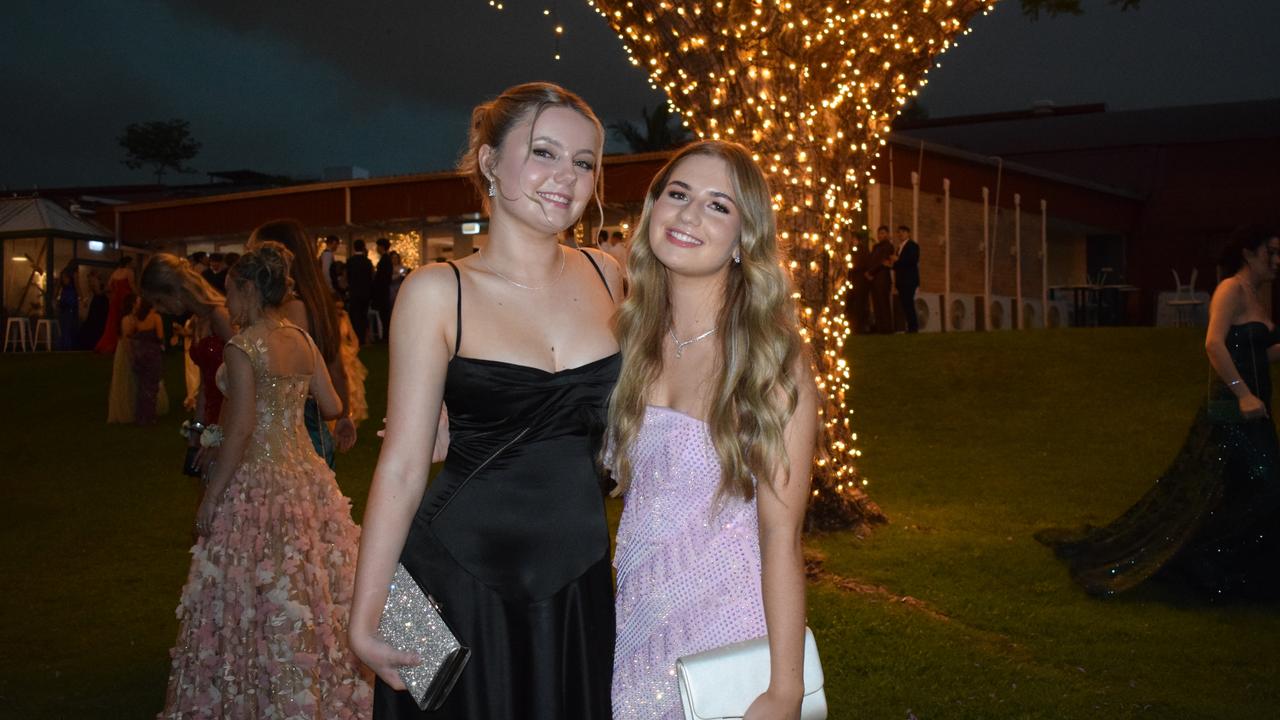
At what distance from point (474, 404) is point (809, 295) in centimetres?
528

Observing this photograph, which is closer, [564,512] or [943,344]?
[564,512]

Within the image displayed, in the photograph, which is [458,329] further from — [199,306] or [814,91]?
[814,91]

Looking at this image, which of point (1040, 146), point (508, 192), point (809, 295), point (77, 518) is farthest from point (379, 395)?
point (1040, 146)

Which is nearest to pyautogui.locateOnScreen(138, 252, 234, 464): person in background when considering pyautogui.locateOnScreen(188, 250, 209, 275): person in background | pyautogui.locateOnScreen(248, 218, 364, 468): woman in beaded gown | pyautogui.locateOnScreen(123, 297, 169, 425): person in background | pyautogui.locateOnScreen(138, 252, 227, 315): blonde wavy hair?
pyautogui.locateOnScreen(138, 252, 227, 315): blonde wavy hair

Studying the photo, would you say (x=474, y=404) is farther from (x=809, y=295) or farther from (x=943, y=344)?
(x=943, y=344)

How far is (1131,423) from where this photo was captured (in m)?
12.2

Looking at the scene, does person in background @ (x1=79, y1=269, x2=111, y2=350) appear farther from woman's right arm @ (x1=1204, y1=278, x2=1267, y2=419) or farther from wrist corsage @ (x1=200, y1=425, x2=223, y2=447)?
woman's right arm @ (x1=1204, y1=278, x2=1267, y2=419)

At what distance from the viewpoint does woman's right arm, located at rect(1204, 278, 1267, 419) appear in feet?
21.6

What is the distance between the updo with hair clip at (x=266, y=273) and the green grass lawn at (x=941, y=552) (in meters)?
2.04

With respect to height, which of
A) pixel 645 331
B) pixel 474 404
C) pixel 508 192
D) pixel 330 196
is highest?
pixel 330 196

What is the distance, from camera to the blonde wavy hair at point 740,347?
2.31m

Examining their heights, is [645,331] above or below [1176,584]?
above

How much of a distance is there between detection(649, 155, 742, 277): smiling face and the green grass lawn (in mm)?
2999

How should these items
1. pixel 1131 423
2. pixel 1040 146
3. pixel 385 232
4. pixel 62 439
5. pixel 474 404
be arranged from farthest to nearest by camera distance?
pixel 1040 146
pixel 385 232
pixel 62 439
pixel 1131 423
pixel 474 404
